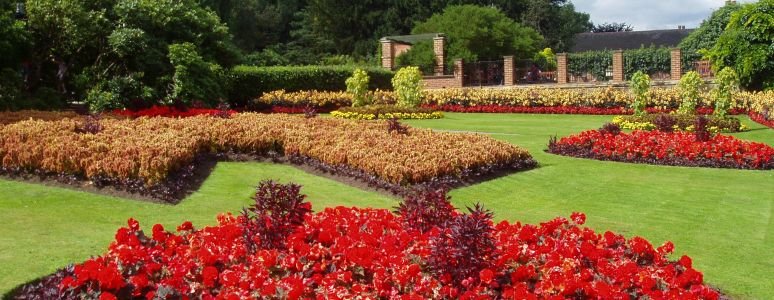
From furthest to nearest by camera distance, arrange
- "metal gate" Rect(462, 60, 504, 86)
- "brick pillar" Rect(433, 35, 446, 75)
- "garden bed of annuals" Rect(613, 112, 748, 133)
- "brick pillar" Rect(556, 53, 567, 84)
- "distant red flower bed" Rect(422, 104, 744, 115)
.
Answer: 1. "brick pillar" Rect(433, 35, 446, 75)
2. "metal gate" Rect(462, 60, 504, 86)
3. "brick pillar" Rect(556, 53, 567, 84)
4. "distant red flower bed" Rect(422, 104, 744, 115)
5. "garden bed of annuals" Rect(613, 112, 748, 133)

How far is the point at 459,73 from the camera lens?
3747 cm

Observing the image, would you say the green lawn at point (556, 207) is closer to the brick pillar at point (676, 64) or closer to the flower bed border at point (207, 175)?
the flower bed border at point (207, 175)

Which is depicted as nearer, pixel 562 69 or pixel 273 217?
pixel 273 217

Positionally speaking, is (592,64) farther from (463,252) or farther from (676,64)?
(463,252)

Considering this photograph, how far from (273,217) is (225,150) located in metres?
5.59

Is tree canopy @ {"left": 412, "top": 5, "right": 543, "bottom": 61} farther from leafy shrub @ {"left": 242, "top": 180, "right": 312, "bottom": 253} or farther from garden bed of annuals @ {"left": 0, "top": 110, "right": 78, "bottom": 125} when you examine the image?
leafy shrub @ {"left": 242, "top": 180, "right": 312, "bottom": 253}

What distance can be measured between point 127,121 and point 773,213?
355 inches

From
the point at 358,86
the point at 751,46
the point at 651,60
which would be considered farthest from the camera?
the point at 651,60

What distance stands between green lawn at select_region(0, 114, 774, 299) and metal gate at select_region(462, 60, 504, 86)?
26.5m

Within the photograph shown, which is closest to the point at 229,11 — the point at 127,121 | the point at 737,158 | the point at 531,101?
the point at 531,101

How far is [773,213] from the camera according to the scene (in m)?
8.44

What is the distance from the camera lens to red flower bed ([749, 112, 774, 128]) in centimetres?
1898

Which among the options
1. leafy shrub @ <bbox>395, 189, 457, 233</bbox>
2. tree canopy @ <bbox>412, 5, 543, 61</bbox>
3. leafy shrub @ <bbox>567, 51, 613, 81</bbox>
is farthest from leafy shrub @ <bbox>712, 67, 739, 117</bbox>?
tree canopy @ <bbox>412, 5, 543, 61</bbox>

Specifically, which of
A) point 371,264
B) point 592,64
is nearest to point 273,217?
point 371,264
